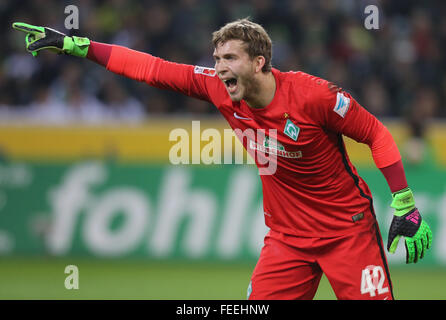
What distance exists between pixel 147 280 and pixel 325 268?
456cm

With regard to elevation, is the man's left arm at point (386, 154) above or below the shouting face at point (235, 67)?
below

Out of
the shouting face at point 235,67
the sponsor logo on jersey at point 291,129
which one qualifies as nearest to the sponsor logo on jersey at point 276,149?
the sponsor logo on jersey at point 291,129

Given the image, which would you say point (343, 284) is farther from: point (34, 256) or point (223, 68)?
point (34, 256)

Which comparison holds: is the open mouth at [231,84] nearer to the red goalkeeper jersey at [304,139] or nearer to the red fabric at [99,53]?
the red goalkeeper jersey at [304,139]

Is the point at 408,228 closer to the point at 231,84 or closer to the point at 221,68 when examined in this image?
the point at 231,84

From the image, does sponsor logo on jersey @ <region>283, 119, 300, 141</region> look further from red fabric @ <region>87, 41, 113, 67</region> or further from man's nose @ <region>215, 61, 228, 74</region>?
red fabric @ <region>87, 41, 113, 67</region>

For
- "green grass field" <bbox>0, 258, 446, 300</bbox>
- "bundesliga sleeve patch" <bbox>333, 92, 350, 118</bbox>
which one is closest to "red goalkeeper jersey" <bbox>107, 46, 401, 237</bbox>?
"bundesliga sleeve patch" <bbox>333, 92, 350, 118</bbox>

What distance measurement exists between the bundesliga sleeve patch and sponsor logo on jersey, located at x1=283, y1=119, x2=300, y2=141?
1.02ft

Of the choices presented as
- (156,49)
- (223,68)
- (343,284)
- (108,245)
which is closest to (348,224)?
(343,284)

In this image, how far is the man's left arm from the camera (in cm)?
515

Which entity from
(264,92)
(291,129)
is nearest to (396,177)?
(291,129)

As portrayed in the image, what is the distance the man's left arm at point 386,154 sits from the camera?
5.15m

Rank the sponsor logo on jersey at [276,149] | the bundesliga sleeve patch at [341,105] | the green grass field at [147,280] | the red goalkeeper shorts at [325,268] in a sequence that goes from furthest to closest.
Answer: the green grass field at [147,280] < the sponsor logo on jersey at [276,149] < the red goalkeeper shorts at [325,268] < the bundesliga sleeve patch at [341,105]

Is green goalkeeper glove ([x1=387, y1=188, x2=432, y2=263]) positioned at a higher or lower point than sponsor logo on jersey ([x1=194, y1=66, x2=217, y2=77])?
lower
